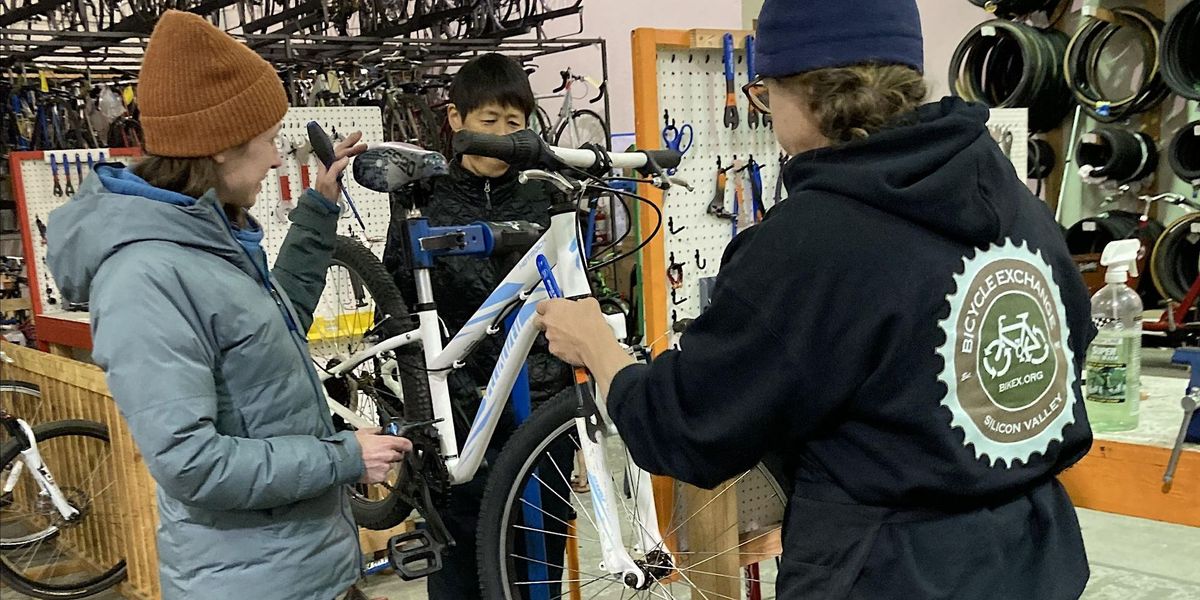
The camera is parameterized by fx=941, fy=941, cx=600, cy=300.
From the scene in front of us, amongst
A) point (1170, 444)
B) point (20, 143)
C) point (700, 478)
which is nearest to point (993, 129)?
point (1170, 444)

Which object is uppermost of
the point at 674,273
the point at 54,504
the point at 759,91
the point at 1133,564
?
the point at 759,91

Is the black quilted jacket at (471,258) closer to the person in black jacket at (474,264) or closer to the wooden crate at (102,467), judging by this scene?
the person in black jacket at (474,264)

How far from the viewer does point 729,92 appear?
83.2 inches

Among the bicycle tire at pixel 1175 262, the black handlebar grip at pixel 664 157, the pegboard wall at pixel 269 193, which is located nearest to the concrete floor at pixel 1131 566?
the pegboard wall at pixel 269 193

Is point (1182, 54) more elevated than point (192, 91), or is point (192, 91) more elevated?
point (1182, 54)

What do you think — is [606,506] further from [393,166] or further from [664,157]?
[393,166]

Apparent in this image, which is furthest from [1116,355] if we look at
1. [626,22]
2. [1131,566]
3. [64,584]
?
[626,22]

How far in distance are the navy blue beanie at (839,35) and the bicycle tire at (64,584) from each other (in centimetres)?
310

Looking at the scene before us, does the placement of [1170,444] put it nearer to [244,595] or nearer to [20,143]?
[244,595]

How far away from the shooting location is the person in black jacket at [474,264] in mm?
2012

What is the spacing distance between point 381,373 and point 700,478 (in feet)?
5.09

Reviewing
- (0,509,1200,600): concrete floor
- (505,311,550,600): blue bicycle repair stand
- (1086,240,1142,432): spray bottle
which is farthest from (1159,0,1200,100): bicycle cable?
(505,311,550,600): blue bicycle repair stand

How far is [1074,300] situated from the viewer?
119 cm

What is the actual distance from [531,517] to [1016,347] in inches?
42.7
